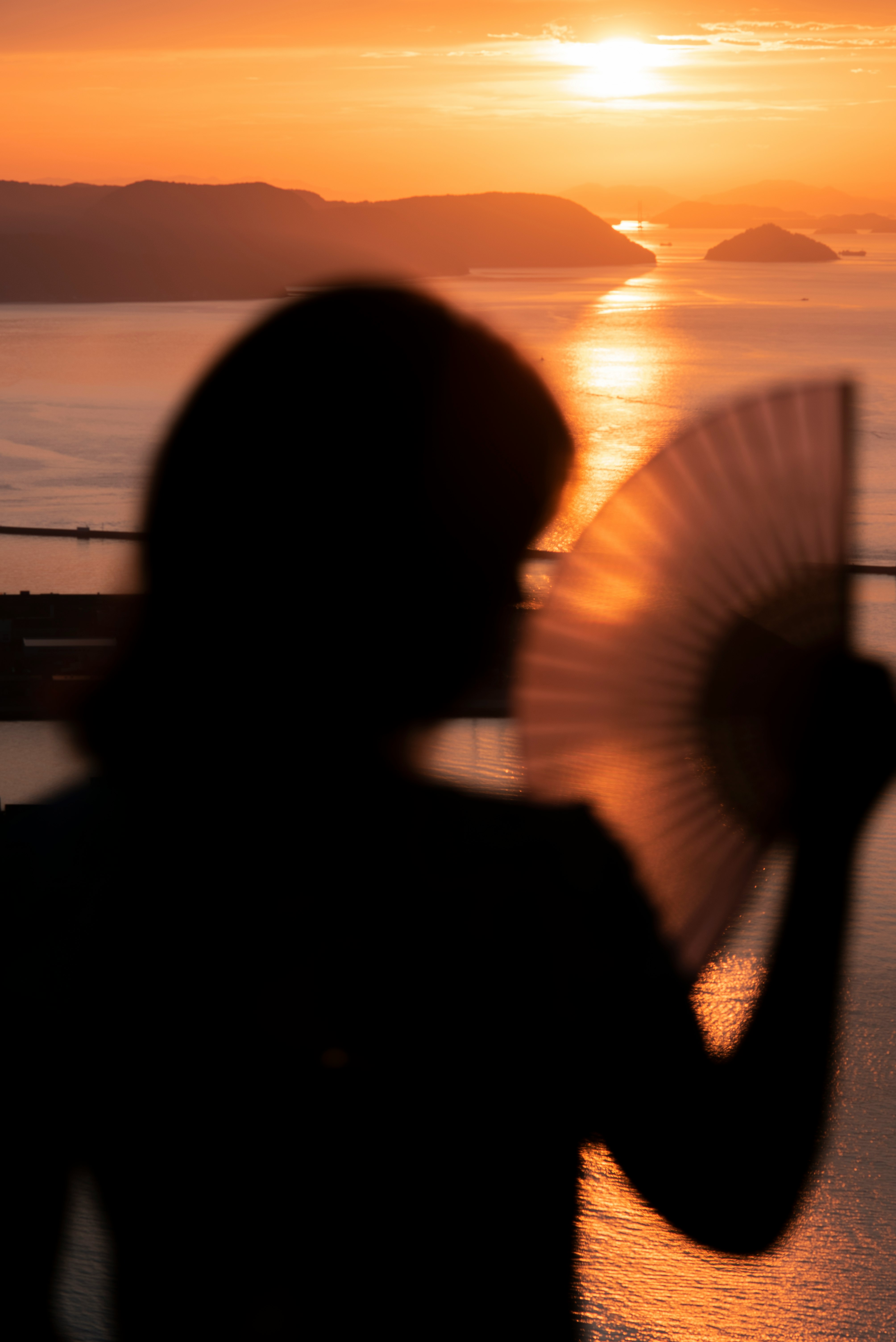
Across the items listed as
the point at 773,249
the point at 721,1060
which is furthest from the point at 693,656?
the point at 773,249

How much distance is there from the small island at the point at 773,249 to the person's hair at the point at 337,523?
131407 mm

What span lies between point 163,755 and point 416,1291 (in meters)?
2.18

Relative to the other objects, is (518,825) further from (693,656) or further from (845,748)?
(693,656)

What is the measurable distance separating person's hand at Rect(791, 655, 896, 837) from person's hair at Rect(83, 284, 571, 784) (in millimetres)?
708

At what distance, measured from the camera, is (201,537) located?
3.61ft

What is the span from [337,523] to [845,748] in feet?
3.63

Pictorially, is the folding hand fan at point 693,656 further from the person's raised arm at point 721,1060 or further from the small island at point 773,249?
the small island at point 773,249

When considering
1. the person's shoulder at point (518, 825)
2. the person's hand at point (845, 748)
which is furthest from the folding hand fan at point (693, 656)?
the person's hand at point (845, 748)

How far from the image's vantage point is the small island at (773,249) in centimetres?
11962

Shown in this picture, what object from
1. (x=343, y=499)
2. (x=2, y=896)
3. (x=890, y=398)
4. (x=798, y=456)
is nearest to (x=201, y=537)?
(x=343, y=499)

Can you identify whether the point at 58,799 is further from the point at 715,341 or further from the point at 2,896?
the point at 715,341

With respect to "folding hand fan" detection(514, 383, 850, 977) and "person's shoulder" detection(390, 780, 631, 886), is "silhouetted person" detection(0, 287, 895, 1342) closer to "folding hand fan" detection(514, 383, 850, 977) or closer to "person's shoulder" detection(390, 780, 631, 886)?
"person's shoulder" detection(390, 780, 631, 886)

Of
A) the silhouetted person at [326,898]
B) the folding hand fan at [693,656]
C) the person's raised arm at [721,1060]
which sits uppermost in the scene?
the silhouetted person at [326,898]

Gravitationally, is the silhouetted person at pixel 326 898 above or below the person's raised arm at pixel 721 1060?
above
